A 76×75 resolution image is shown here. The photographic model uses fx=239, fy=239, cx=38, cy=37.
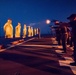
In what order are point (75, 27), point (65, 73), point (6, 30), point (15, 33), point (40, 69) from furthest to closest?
point (15, 33)
point (6, 30)
point (75, 27)
point (40, 69)
point (65, 73)

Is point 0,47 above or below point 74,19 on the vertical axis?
below

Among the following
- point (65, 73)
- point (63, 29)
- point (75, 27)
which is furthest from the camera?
point (63, 29)

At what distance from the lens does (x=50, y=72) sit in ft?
34.2

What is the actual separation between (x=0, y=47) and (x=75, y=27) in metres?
12.6

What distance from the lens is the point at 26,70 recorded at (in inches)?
427

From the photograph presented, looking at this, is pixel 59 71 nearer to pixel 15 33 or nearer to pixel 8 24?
pixel 8 24

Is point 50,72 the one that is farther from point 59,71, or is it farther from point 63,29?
point 63,29

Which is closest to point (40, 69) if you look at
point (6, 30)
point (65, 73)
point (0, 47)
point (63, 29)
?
point (65, 73)

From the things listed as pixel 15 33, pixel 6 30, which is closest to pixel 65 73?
pixel 6 30

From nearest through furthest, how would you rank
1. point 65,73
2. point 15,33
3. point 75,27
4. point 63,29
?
1. point 65,73
2. point 75,27
3. point 63,29
4. point 15,33

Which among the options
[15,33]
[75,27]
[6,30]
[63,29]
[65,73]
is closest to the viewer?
[65,73]

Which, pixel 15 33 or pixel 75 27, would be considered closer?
pixel 75 27

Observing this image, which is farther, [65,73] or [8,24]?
[8,24]

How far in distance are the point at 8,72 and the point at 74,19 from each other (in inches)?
169
